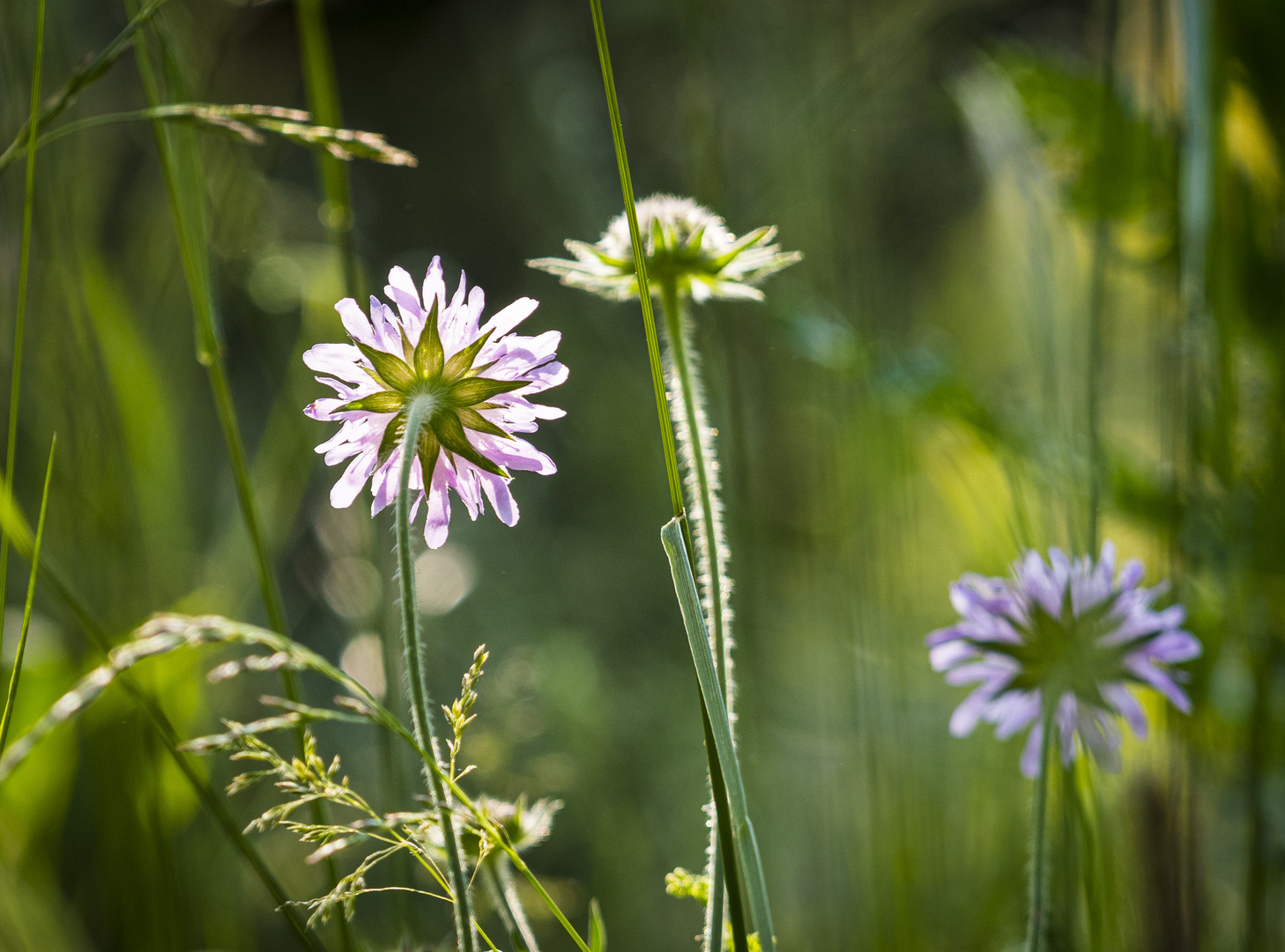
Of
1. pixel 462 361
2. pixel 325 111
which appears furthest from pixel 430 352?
pixel 325 111

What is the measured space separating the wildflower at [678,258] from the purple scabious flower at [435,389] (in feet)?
0.15

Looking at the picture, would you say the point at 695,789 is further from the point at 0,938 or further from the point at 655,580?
the point at 0,938

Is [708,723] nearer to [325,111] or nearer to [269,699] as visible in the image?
[269,699]

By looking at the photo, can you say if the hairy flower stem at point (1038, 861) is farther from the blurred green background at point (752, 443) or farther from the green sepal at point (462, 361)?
the green sepal at point (462, 361)

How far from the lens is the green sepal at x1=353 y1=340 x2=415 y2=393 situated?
327 mm

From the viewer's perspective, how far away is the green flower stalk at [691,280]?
1.07ft

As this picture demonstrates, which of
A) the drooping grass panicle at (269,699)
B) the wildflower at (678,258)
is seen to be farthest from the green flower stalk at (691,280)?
the drooping grass panicle at (269,699)

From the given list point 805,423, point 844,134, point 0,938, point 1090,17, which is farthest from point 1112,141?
point 1090,17

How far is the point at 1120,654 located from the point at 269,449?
83cm

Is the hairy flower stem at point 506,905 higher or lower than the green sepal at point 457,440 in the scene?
lower

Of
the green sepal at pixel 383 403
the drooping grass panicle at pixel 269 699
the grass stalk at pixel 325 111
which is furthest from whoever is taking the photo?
the grass stalk at pixel 325 111

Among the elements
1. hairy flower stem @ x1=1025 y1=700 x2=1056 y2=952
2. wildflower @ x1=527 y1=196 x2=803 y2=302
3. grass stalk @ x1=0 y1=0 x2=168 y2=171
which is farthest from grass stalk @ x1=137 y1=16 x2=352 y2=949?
hairy flower stem @ x1=1025 y1=700 x2=1056 y2=952

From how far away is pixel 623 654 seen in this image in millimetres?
1598

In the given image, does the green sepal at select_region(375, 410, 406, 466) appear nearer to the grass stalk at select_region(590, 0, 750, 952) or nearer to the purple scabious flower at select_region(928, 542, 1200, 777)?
the grass stalk at select_region(590, 0, 750, 952)
